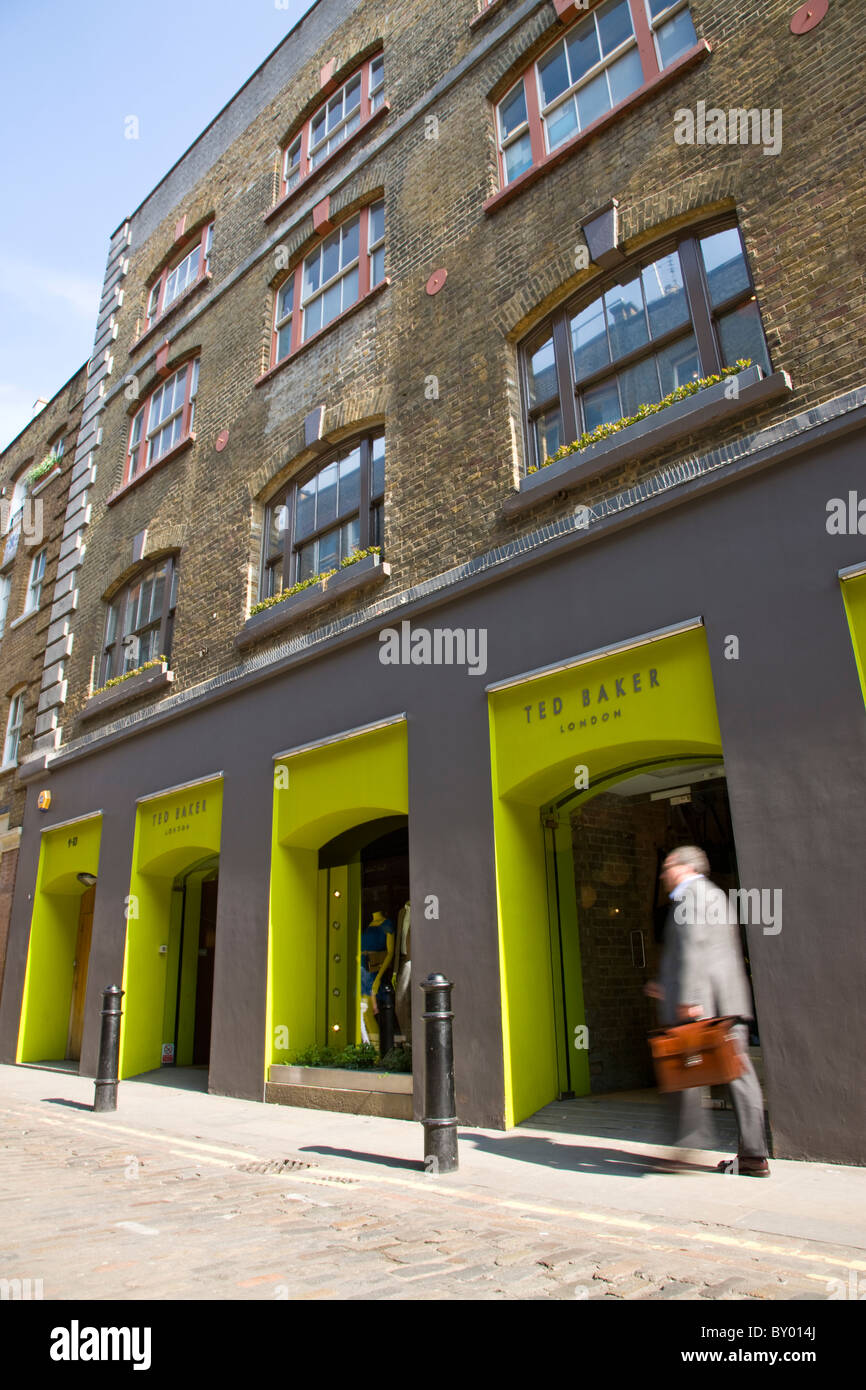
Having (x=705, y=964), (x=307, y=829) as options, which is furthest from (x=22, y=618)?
(x=705, y=964)

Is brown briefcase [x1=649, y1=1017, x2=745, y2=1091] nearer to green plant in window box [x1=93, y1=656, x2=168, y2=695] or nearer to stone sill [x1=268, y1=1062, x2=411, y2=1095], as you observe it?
stone sill [x1=268, y1=1062, x2=411, y2=1095]

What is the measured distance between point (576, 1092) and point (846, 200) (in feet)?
24.6

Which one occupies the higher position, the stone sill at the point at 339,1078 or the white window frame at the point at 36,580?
the white window frame at the point at 36,580

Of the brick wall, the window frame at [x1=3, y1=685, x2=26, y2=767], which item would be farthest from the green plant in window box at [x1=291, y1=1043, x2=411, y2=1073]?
the window frame at [x1=3, y1=685, x2=26, y2=767]

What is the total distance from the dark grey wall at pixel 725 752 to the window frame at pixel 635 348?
5.13ft

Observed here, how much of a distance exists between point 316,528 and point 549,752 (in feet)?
17.4

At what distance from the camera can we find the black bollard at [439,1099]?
17.6 feet

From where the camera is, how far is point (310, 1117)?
8062 mm

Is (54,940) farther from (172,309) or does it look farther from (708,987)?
(708,987)

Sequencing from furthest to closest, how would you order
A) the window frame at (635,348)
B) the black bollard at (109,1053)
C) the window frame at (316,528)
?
the window frame at (316,528), the black bollard at (109,1053), the window frame at (635,348)

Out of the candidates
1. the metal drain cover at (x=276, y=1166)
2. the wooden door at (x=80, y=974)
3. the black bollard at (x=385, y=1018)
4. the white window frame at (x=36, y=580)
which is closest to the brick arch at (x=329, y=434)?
the black bollard at (x=385, y=1018)

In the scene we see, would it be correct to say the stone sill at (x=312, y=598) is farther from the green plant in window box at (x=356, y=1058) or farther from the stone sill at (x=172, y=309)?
the stone sill at (x=172, y=309)

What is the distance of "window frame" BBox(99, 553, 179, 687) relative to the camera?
13336mm

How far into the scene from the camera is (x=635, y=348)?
7.98m
